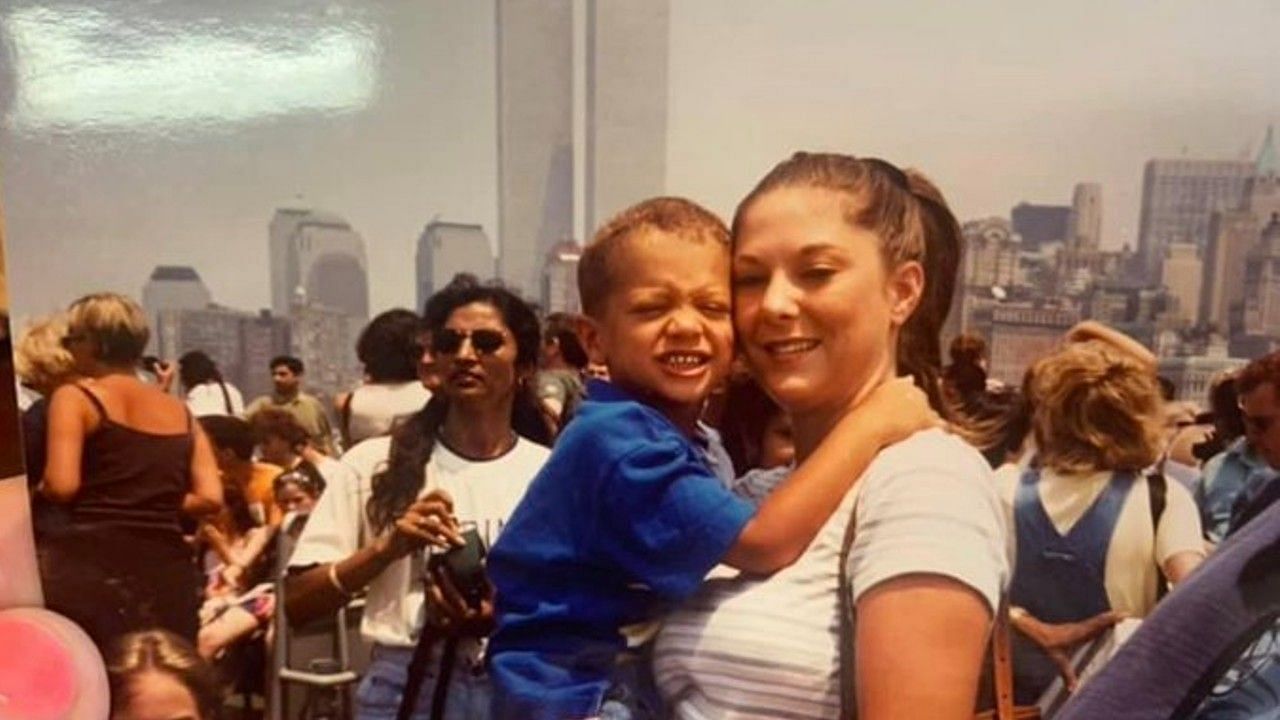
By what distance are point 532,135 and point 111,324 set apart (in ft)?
1.53

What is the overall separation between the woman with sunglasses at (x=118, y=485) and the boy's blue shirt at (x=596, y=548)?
0.35 meters

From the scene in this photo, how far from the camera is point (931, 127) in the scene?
113cm

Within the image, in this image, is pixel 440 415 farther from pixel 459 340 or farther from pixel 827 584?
pixel 827 584

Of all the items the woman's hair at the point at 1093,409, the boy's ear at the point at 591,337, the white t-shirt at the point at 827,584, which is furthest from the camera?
the woman's hair at the point at 1093,409

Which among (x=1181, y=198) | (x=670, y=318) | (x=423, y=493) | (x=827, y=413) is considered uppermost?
(x=1181, y=198)

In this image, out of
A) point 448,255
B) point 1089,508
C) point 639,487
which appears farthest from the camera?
point 1089,508

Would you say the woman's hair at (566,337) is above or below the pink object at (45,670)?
above

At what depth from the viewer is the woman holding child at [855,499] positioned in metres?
0.99

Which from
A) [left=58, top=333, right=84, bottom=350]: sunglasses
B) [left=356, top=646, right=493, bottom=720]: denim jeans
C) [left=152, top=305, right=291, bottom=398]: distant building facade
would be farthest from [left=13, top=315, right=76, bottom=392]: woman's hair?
[left=356, top=646, right=493, bottom=720]: denim jeans

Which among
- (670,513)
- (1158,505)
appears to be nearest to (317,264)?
(670,513)

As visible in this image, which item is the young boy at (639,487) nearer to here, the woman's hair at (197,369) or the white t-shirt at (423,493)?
the white t-shirt at (423,493)

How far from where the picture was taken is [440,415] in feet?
3.75

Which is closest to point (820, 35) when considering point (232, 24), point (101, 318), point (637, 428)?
point (637, 428)

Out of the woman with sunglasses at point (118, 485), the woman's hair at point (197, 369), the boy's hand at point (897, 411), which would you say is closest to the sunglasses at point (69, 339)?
the woman with sunglasses at point (118, 485)
